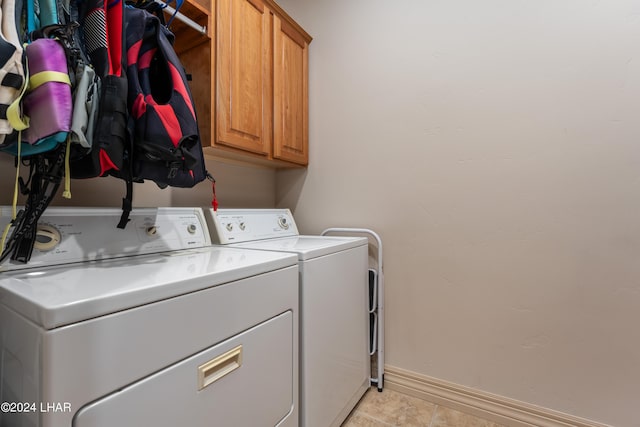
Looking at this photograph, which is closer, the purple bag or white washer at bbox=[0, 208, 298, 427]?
white washer at bbox=[0, 208, 298, 427]

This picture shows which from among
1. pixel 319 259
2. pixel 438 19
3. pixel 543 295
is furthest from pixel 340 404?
pixel 438 19

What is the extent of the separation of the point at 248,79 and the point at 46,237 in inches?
44.3

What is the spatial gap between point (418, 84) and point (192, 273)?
5.22 ft

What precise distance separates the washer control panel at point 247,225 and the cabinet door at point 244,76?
36 centimetres

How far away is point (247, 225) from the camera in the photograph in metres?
1.62

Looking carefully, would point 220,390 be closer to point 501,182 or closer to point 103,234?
point 103,234

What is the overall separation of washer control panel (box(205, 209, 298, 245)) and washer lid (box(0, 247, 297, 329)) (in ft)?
1.20

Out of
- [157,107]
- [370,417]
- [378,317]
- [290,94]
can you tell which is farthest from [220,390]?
[290,94]

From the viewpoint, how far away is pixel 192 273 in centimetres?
78

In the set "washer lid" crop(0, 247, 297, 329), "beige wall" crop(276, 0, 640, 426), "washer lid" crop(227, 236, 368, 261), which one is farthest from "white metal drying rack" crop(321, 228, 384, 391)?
"washer lid" crop(0, 247, 297, 329)

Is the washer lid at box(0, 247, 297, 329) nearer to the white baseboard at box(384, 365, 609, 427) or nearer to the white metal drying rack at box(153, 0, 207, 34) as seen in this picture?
the white metal drying rack at box(153, 0, 207, 34)

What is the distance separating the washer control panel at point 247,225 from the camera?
1.44 metres

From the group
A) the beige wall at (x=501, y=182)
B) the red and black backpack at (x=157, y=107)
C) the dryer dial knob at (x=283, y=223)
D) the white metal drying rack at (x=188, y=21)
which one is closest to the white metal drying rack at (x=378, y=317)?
the beige wall at (x=501, y=182)

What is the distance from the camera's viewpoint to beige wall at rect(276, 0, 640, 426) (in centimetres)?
128
